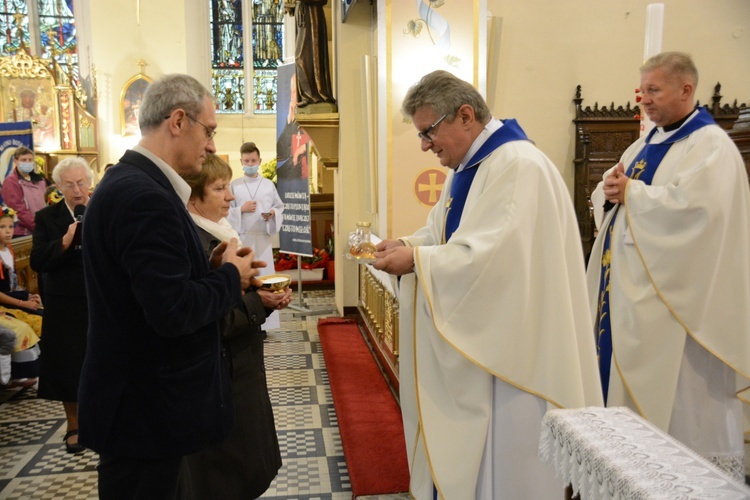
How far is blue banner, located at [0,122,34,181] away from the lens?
7.06 m

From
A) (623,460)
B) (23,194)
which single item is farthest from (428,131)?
(23,194)

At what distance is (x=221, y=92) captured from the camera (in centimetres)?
1633

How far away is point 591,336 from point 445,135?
0.84m

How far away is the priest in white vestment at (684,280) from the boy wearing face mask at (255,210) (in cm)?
373

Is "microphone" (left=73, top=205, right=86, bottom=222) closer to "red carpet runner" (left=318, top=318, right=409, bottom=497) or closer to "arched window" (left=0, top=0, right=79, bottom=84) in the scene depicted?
"red carpet runner" (left=318, top=318, right=409, bottom=497)

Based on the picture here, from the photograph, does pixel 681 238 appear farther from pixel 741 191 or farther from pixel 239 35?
pixel 239 35

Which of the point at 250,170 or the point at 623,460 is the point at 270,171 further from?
the point at 623,460

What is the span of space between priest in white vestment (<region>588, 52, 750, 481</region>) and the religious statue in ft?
12.3

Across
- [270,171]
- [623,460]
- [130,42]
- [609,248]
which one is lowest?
[623,460]

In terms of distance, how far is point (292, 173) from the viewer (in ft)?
22.6

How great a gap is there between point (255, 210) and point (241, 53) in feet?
37.2

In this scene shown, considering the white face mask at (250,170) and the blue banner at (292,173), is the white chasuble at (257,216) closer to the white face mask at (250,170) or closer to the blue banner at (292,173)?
the white face mask at (250,170)

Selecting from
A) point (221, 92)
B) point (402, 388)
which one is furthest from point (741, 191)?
point (221, 92)

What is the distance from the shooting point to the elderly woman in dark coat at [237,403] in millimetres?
2246
